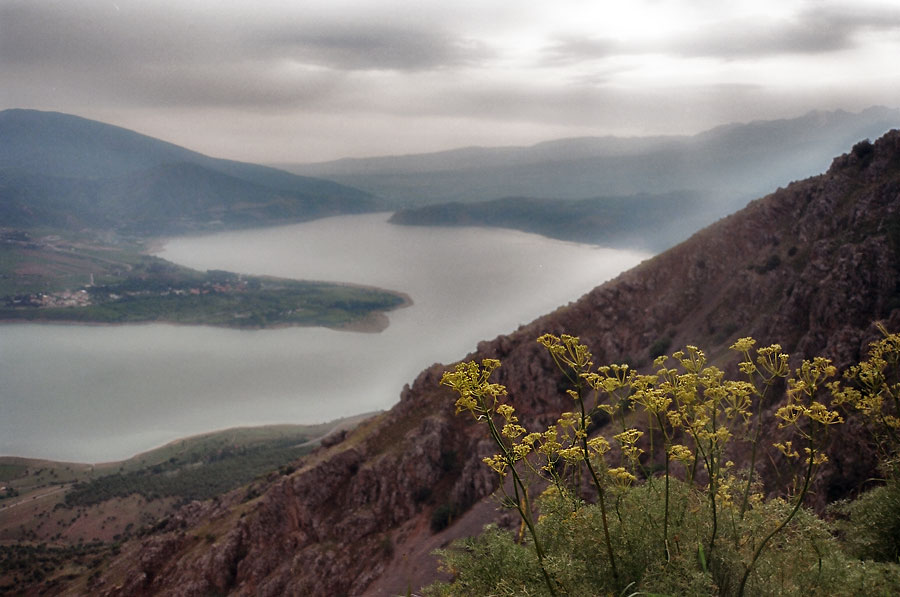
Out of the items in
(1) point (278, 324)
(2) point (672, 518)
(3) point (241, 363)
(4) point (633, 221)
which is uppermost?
(4) point (633, 221)

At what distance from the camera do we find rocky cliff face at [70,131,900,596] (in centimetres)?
1989

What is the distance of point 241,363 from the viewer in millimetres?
83812

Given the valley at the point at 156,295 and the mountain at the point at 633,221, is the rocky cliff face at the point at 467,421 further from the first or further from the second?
the mountain at the point at 633,221

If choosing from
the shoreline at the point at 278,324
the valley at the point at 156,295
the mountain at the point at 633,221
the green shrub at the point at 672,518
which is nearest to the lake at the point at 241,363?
the shoreline at the point at 278,324

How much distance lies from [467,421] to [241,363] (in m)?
66.9

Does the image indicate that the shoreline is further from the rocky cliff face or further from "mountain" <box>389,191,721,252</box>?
the rocky cliff face

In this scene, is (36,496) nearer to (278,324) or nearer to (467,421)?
(467,421)

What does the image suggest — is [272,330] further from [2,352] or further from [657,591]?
[657,591]

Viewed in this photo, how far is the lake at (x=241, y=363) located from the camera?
2554 inches

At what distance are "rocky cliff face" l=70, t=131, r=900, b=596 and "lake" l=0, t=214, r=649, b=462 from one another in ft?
126

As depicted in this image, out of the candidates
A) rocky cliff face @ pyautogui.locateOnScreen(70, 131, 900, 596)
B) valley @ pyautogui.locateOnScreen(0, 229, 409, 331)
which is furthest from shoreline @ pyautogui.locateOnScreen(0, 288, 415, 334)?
rocky cliff face @ pyautogui.locateOnScreen(70, 131, 900, 596)

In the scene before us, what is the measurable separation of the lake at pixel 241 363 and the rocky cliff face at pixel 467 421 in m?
38.3

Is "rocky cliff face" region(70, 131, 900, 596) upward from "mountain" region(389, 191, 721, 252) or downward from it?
downward

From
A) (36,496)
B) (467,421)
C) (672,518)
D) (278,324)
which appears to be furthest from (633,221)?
(672,518)
